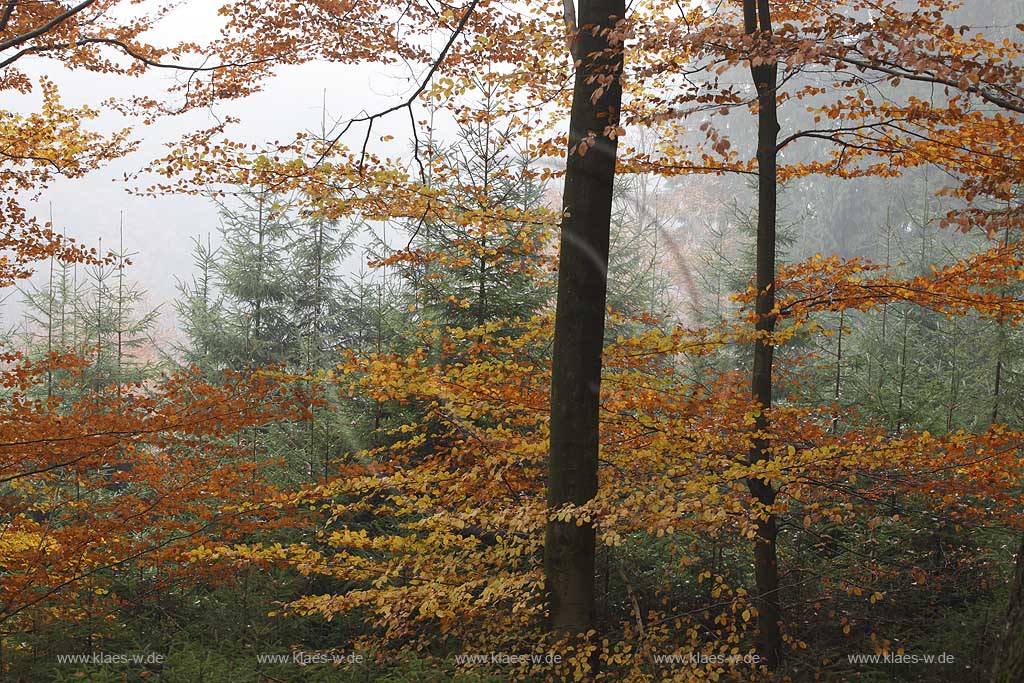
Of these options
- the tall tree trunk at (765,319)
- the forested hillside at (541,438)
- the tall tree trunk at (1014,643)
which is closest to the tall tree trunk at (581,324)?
the forested hillside at (541,438)

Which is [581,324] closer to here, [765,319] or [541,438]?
[541,438]

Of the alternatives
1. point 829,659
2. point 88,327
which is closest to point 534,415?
point 829,659

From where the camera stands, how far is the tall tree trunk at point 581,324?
171 inches

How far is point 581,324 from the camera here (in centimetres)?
439

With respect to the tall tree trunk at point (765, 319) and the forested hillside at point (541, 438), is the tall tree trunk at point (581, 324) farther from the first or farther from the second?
the tall tree trunk at point (765, 319)

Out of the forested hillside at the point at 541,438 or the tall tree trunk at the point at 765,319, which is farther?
the tall tree trunk at the point at 765,319

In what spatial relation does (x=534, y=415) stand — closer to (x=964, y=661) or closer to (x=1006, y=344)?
(x=964, y=661)

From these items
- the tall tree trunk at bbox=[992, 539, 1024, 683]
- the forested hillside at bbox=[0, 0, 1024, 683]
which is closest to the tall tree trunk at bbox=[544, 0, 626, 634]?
the forested hillside at bbox=[0, 0, 1024, 683]

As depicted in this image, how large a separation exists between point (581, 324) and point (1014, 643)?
255 cm

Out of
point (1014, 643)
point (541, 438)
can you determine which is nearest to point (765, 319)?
point (541, 438)

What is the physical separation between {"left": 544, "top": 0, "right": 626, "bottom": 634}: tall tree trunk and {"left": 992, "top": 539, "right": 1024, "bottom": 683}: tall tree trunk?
2.19 m

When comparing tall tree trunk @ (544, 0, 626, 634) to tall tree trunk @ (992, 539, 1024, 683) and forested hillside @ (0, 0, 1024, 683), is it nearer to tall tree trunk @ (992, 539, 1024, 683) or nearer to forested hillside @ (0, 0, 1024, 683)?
forested hillside @ (0, 0, 1024, 683)

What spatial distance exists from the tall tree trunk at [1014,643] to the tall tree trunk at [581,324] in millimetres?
2191

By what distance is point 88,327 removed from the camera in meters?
15.6
